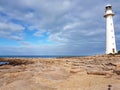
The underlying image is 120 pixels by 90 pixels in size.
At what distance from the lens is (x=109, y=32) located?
40.1m

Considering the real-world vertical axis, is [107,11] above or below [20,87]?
above

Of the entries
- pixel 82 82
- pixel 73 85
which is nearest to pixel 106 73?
pixel 82 82

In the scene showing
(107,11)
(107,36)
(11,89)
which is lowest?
(11,89)

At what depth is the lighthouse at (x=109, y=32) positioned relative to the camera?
39.2 m

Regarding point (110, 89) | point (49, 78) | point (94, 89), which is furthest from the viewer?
point (49, 78)

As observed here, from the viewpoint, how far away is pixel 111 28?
40.2 m

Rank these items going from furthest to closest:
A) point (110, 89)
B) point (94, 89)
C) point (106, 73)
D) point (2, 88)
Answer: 1. point (106, 73)
2. point (2, 88)
3. point (94, 89)
4. point (110, 89)

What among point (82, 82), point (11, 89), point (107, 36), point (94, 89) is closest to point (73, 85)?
point (82, 82)

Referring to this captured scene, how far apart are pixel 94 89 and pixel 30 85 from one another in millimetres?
3476

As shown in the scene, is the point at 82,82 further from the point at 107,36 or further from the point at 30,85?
the point at 107,36

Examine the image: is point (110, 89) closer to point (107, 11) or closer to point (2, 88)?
point (2, 88)

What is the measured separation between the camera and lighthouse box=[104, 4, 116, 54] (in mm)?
39219

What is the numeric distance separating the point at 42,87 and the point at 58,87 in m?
0.86

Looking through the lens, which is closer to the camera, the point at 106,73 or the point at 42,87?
the point at 42,87
